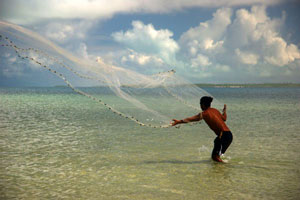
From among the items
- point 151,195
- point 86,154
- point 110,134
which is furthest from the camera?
point 110,134

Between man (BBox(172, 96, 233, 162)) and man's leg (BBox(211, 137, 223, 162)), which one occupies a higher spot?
man (BBox(172, 96, 233, 162))

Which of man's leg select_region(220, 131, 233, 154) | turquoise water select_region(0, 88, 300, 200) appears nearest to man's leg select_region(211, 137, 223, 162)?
man's leg select_region(220, 131, 233, 154)

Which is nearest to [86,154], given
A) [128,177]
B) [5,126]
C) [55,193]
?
[128,177]

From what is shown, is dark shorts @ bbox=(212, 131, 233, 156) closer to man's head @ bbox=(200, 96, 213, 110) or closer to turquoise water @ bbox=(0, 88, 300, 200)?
turquoise water @ bbox=(0, 88, 300, 200)

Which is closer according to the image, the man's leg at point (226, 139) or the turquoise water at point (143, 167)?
the turquoise water at point (143, 167)

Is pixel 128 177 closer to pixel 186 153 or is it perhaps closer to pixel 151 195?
pixel 151 195

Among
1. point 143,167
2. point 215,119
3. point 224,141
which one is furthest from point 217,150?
point 143,167

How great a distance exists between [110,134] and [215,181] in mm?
8401

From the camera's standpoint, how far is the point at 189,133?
51.0ft

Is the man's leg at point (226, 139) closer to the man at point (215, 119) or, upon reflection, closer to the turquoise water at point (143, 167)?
the man at point (215, 119)

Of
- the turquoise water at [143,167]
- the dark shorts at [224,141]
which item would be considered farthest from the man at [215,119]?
the turquoise water at [143,167]

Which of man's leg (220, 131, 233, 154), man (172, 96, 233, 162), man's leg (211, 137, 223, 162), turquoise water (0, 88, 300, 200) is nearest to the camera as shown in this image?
turquoise water (0, 88, 300, 200)

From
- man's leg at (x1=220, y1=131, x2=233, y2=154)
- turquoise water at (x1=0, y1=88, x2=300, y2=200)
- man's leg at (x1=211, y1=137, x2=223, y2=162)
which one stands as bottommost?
turquoise water at (x1=0, y1=88, x2=300, y2=200)

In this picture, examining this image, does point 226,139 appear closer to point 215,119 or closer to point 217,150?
point 217,150
